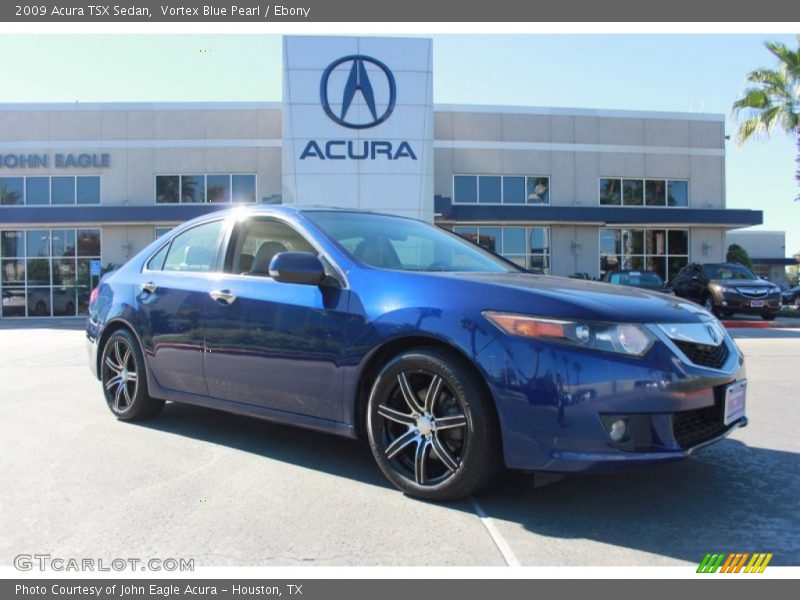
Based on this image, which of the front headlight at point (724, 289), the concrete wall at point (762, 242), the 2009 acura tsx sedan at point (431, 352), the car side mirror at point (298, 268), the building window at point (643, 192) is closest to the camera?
the 2009 acura tsx sedan at point (431, 352)

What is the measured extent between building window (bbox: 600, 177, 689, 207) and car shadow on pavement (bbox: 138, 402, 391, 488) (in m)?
23.4

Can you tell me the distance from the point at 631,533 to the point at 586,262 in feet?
78.3

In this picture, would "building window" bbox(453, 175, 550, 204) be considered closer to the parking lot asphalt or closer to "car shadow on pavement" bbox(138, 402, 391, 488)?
"car shadow on pavement" bbox(138, 402, 391, 488)

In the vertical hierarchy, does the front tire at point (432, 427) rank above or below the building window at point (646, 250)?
below

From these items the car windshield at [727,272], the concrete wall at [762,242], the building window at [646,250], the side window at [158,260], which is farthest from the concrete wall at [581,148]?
the concrete wall at [762,242]

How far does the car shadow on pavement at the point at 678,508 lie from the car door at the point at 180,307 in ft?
7.59

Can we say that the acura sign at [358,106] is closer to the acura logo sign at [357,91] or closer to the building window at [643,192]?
the acura logo sign at [357,91]

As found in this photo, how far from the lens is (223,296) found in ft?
14.1

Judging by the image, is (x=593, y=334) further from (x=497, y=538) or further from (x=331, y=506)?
(x=331, y=506)

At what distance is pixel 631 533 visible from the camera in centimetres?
299

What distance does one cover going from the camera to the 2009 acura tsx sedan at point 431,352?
2963 millimetres

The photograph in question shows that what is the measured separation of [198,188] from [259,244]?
21.9 metres

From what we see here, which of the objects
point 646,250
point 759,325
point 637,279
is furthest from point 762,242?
point 759,325

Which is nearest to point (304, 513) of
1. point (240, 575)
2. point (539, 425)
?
point (240, 575)
